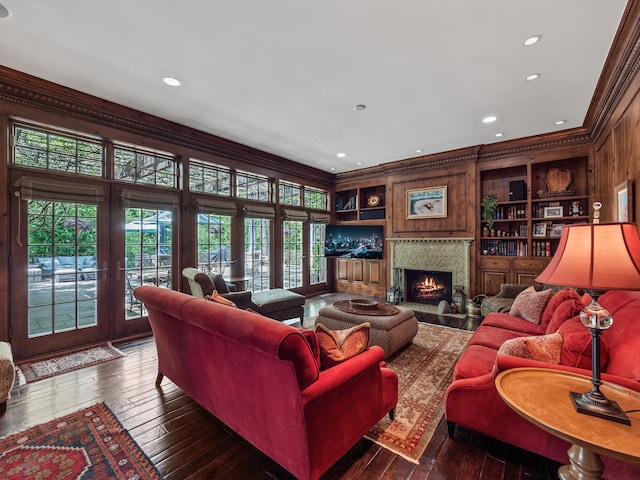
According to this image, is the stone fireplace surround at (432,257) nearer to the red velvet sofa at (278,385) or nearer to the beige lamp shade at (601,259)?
the red velvet sofa at (278,385)

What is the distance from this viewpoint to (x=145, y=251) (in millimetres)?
4098

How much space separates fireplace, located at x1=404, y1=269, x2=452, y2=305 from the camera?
5.91 metres

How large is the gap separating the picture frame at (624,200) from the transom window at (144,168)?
5.34m

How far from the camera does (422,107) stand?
366 centimetres

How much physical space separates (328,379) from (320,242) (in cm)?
585

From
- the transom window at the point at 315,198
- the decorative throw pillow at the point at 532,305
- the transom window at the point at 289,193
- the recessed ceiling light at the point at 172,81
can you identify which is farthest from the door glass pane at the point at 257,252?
the decorative throw pillow at the point at 532,305

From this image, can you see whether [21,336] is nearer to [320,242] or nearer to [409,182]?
[320,242]

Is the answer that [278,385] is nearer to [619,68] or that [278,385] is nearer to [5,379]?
[5,379]

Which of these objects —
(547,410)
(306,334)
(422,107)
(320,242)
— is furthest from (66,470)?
(320,242)

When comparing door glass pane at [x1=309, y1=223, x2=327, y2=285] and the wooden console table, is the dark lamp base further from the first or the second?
door glass pane at [x1=309, y1=223, x2=327, y2=285]

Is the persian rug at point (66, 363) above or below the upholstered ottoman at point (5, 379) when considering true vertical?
below

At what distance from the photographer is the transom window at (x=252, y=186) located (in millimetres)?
5406

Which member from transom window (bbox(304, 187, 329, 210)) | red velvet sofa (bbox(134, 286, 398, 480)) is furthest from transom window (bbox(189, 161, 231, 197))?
red velvet sofa (bbox(134, 286, 398, 480))

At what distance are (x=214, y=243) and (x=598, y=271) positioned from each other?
4.74m
